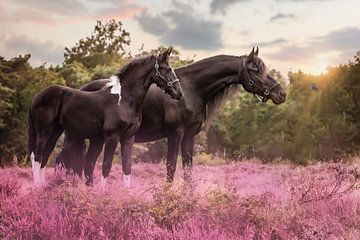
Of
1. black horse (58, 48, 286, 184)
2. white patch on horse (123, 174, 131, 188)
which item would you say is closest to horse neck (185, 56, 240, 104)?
black horse (58, 48, 286, 184)

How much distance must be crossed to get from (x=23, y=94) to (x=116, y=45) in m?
9.99

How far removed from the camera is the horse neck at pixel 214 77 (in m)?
9.05

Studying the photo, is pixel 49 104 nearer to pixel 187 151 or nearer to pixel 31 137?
pixel 31 137

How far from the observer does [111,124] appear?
27.3 ft

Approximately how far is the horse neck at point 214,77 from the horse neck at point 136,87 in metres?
1.02

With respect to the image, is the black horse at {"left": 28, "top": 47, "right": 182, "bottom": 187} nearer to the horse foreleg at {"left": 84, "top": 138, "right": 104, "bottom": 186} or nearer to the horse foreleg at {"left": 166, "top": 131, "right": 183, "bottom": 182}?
the horse foreleg at {"left": 84, "top": 138, "right": 104, "bottom": 186}

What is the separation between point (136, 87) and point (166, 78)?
1.87ft

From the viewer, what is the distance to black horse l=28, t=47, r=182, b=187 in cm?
837

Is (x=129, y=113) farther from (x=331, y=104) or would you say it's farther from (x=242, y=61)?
(x=331, y=104)

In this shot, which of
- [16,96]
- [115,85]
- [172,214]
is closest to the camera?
[172,214]

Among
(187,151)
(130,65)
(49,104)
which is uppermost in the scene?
(130,65)

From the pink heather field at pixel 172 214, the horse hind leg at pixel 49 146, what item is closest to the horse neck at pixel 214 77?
the pink heather field at pixel 172 214

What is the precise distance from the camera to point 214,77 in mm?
9102

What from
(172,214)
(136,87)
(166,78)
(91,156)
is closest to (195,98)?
(166,78)
